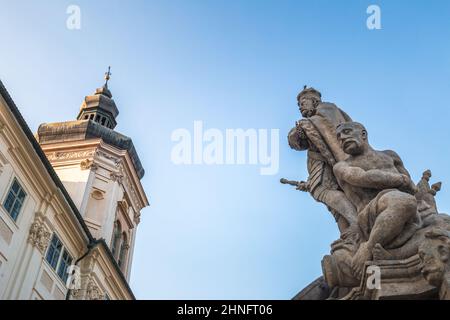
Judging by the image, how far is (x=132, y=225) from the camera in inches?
1572

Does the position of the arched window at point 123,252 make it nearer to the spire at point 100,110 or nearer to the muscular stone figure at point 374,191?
the spire at point 100,110

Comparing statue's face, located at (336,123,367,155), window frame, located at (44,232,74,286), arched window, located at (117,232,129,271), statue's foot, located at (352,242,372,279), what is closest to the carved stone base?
statue's foot, located at (352,242,372,279)

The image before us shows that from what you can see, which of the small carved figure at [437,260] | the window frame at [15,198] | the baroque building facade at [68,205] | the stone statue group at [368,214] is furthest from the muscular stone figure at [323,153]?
the window frame at [15,198]

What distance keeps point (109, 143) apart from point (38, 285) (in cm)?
1783

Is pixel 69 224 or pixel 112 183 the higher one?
pixel 112 183

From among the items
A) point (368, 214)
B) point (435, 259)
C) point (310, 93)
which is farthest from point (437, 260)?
point (310, 93)

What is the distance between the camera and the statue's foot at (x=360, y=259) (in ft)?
12.9

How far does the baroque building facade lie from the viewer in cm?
2152

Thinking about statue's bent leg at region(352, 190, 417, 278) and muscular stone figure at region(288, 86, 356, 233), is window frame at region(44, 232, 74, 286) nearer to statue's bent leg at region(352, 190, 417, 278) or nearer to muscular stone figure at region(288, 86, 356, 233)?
muscular stone figure at region(288, 86, 356, 233)

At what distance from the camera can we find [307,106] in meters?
5.84

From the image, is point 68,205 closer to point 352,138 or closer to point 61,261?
point 61,261

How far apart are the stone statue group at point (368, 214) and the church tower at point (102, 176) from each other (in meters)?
29.5
